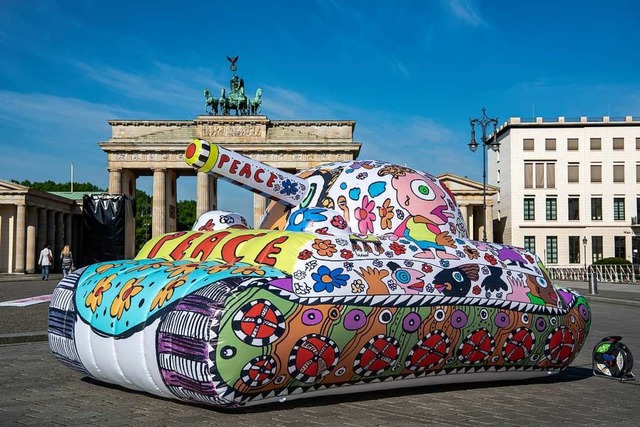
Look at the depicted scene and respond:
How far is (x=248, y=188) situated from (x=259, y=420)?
2.21 m

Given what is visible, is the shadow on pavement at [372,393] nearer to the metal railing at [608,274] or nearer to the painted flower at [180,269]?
the painted flower at [180,269]

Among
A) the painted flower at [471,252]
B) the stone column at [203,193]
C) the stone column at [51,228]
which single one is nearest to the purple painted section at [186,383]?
the painted flower at [471,252]

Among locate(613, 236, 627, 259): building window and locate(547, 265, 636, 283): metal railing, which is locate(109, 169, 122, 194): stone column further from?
locate(613, 236, 627, 259): building window

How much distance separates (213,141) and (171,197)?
7.79m

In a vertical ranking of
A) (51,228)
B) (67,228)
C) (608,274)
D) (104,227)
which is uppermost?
(67,228)

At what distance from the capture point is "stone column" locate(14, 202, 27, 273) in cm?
5941

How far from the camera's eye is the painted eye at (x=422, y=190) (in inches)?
285

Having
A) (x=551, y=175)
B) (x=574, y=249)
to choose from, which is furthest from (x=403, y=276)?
(x=574, y=249)

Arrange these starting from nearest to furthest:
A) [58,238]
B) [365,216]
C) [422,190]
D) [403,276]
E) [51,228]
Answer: [403,276] < [365,216] < [422,190] < [51,228] < [58,238]

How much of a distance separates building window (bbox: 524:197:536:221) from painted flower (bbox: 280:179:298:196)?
66265 millimetres

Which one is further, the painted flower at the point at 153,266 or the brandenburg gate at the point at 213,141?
the brandenburg gate at the point at 213,141

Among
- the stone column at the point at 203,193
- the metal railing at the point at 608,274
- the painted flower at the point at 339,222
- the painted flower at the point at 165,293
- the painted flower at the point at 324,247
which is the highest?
the stone column at the point at 203,193

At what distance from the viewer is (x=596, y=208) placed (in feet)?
232

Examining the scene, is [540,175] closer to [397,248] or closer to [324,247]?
[397,248]
